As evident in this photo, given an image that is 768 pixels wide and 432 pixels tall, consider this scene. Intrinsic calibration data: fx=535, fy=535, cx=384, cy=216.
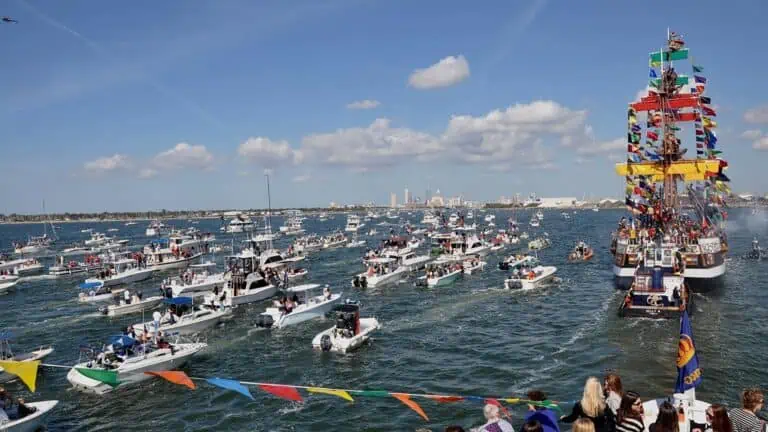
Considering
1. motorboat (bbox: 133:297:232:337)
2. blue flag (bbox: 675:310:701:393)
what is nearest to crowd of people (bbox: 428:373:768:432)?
blue flag (bbox: 675:310:701:393)

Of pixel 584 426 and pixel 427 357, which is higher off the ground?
pixel 584 426

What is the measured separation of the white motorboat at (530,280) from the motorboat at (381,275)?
11.5m

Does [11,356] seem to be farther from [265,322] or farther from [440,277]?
[440,277]

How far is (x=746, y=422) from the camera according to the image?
32.0 ft

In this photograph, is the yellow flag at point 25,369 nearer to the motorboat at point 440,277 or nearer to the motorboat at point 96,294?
the motorboat at point 96,294

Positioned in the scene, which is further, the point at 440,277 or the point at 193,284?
the point at 193,284

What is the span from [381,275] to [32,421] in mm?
36195

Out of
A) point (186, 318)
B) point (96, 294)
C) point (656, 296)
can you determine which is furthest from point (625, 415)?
point (96, 294)

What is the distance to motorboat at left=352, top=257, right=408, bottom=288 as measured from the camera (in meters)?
51.5

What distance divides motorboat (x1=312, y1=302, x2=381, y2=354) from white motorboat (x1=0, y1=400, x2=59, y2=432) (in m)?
12.9

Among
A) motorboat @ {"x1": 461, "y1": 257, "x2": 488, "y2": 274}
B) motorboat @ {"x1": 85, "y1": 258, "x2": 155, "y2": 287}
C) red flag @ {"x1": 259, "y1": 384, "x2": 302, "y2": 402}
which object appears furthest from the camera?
motorboat @ {"x1": 85, "y1": 258, "x2": 155, "y2": 287}

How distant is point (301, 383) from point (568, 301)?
2499cm

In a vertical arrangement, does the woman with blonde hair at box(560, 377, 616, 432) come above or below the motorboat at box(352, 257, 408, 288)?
above

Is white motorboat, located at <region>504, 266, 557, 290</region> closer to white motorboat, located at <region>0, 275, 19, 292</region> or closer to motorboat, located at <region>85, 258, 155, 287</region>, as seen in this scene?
motorboat, located at <region>85, 258, 155, 287</region>
